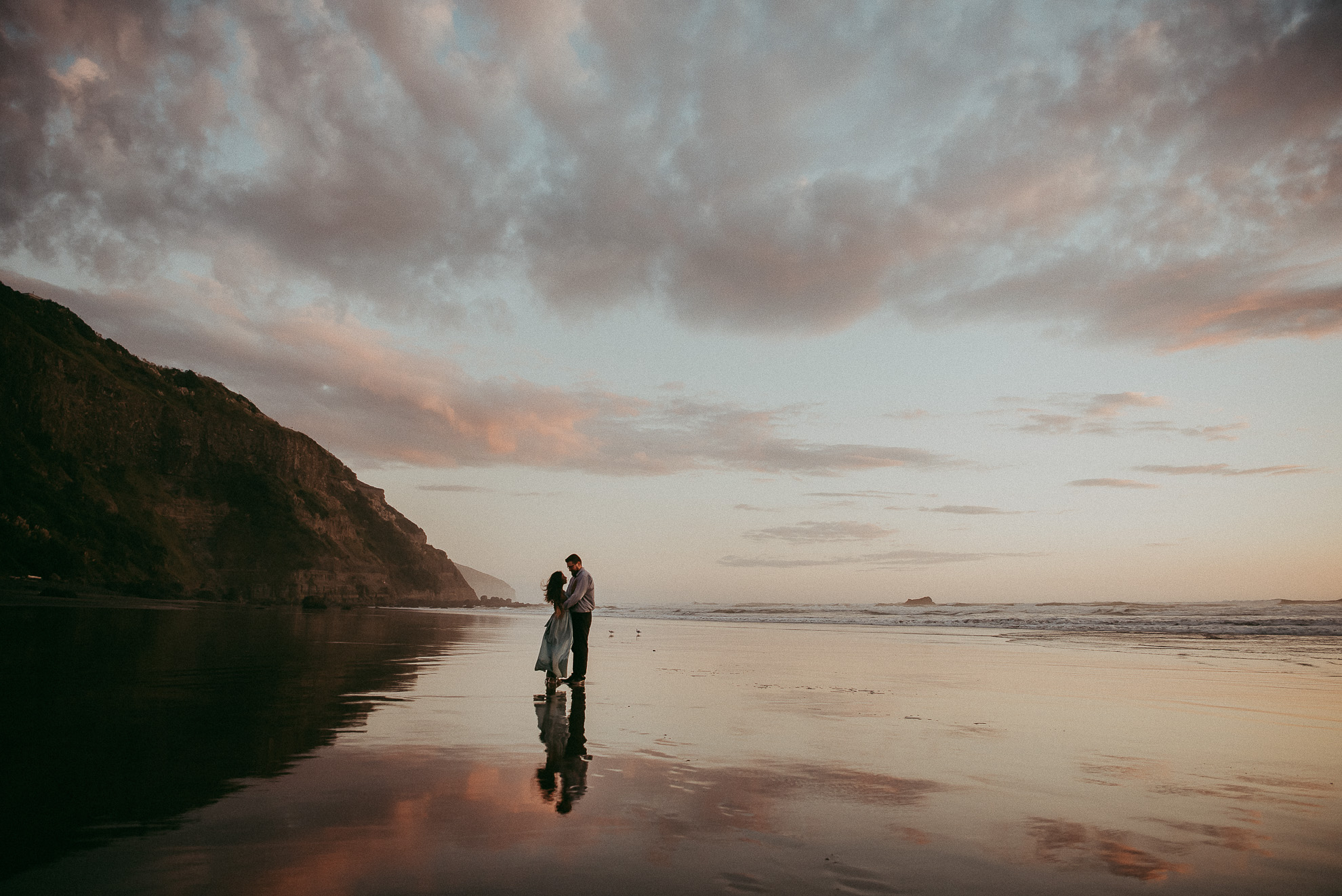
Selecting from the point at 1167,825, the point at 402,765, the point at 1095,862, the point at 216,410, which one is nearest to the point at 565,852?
the point at 402,765

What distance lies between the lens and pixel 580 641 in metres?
13.2

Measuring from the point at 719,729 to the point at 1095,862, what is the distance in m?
4.98

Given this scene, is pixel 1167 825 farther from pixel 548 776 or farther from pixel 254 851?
pixel 254 851

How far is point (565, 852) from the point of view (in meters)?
4.33

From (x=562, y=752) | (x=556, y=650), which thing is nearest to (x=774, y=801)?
(x=562, y=752)

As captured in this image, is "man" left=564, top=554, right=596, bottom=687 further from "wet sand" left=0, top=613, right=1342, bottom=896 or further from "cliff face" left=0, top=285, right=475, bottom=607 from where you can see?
"cliff face" left=0, top=285, right=475, bottom=607

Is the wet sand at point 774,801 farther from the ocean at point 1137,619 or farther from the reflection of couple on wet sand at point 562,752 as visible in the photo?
the ocean at point 1137,619

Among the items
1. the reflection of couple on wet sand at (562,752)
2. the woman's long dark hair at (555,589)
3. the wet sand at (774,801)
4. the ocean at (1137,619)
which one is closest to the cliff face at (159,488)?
the ocean at (1137,619)

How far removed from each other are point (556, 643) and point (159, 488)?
114346 millimetres

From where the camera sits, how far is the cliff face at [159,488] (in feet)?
250

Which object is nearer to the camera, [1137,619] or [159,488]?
[1137,619]

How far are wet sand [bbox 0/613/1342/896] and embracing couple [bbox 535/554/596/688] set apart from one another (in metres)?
0.80

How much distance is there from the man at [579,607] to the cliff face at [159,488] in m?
67.9

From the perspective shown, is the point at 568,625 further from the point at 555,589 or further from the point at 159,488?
the point at 159,488
